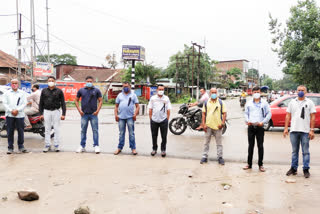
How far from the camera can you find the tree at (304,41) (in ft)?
78.8

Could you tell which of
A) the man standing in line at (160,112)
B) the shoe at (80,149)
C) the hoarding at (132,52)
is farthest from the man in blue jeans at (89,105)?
the hoarding at (132,52)

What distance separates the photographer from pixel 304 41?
25.9 meters

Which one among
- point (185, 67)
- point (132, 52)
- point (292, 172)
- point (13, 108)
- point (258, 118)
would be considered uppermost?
point (185, 67)

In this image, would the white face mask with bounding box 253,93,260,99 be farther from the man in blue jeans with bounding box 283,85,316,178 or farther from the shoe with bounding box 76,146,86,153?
the shoe with bounding box 76,146,86,153

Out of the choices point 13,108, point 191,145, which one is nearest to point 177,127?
point 191,145

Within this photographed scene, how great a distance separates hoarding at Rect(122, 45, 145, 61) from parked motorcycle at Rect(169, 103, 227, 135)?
905cm

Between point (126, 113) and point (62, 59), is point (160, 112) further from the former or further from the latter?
point (62, 59)

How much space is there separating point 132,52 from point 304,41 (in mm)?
16045

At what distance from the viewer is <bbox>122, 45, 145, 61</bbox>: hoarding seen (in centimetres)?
1892

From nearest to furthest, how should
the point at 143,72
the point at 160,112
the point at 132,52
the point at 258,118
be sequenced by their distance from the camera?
the point at 258,118 < the point at 160,112 < the point at 132,52 < the point at 143,72

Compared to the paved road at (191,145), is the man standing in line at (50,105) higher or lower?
higher

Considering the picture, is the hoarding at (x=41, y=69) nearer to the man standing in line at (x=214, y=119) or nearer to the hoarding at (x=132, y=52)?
the hoarding at (x=132, y=52)

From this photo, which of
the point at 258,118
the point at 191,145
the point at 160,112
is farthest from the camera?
the point at 191,145

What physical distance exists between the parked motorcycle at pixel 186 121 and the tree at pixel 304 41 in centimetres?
1721
